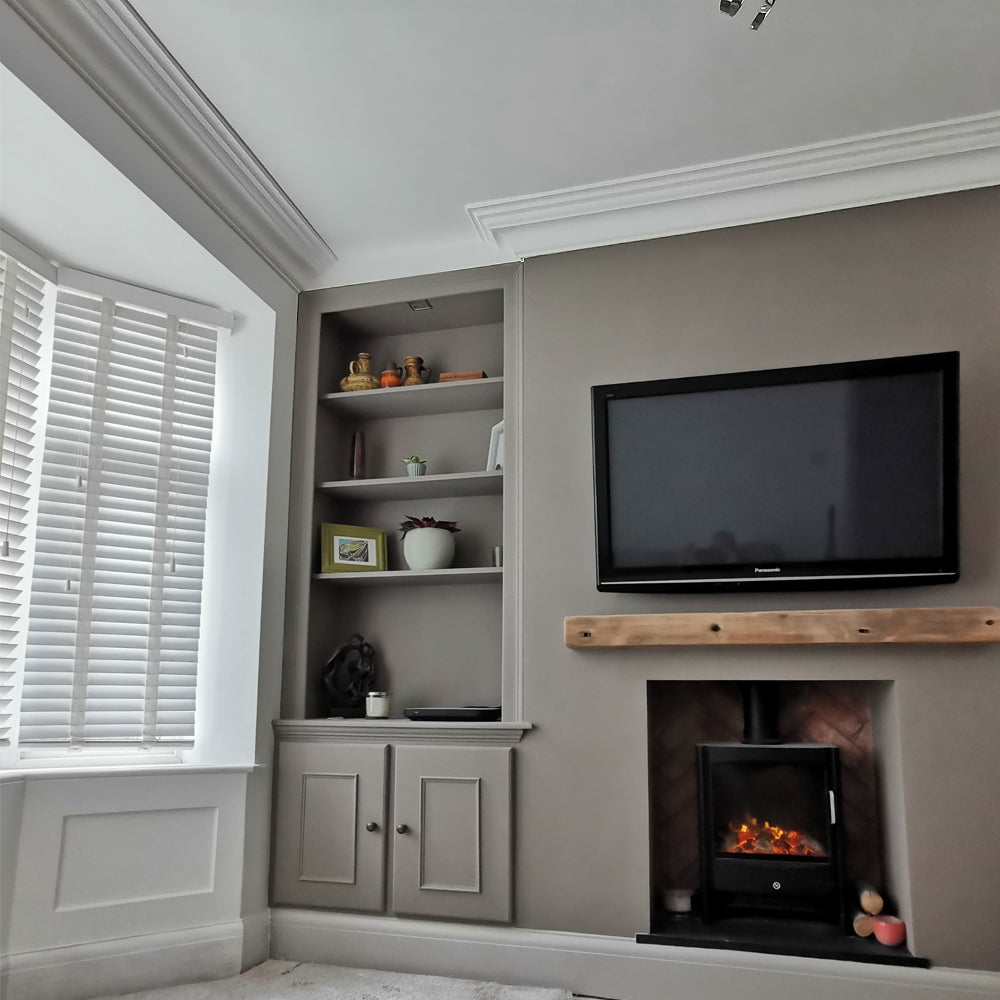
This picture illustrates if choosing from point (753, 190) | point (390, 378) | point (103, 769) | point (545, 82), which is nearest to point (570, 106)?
point (545, 82)

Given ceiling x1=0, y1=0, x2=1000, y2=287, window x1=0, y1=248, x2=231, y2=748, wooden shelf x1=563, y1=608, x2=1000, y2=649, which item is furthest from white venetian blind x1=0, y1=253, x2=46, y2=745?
wooden shelf x1=563, y1=608, x2=1000, y2=649

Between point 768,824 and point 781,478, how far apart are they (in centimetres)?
119

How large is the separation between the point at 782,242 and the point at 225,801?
276cm

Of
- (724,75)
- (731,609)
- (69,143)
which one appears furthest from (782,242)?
(69,143)

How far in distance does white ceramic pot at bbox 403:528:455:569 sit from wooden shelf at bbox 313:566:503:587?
0.05m

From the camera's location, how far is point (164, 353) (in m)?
3.34

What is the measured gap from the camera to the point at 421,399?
11.6 feet

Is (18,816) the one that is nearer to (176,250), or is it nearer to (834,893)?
(176,250)

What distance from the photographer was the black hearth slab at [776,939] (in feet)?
8.38

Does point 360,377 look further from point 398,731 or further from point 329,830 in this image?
point 329,830

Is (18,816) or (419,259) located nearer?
(18,816)

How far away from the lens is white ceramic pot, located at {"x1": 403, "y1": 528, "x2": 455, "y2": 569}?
3406 millimetres

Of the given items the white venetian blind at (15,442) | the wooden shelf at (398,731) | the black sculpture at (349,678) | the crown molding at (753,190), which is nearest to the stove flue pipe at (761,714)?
the wooden shelf at (398,731)

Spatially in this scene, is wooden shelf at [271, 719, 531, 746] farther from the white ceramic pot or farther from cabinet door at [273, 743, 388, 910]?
the white ceramic pot
